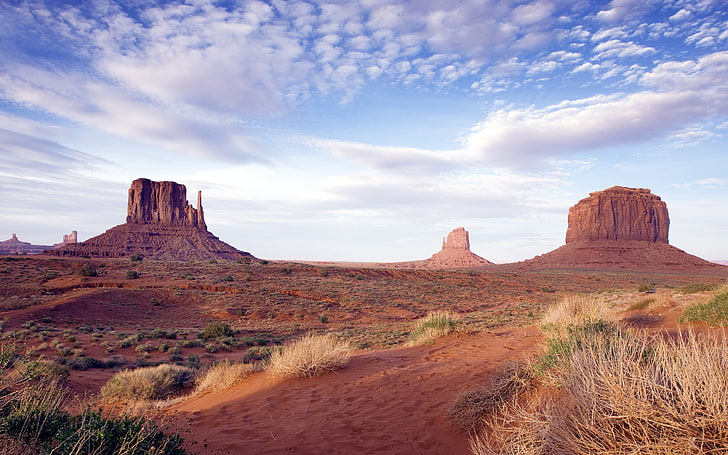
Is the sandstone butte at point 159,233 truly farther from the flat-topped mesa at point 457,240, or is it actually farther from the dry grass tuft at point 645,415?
the flat-topped mesa at point 457,240

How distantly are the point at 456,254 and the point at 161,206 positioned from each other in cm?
9776

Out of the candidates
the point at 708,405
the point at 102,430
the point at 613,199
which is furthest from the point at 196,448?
the point at 613,199

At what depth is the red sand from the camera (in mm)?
5594

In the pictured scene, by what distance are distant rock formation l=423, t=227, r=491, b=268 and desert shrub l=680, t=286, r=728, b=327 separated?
122821 mm

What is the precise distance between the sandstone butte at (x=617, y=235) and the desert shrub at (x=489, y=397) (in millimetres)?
84583

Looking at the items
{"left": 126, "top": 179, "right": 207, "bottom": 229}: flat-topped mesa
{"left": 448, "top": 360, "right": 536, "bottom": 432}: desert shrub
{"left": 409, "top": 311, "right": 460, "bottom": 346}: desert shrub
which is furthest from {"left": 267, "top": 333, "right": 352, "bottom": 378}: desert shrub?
{"left": 126, "top": 179, "right": 207, "bottom": 229}: flat-topped mesa

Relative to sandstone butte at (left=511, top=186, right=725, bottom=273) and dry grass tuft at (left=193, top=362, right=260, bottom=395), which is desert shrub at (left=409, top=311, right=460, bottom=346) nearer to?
dry grass tuft at (left=193, top=362, right=260, bottom=395)

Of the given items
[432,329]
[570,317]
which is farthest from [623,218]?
[570,317]

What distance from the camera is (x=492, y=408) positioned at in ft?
18.7

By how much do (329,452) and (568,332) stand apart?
4.80 meters

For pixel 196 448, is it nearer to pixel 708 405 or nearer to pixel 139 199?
pixel 708 405

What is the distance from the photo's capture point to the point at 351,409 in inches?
269

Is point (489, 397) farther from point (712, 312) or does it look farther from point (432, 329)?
point (712, 312)

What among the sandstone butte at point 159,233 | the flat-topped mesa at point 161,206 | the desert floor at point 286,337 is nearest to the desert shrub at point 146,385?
the desert floor at point 286,337
